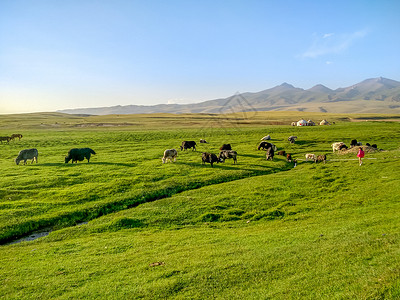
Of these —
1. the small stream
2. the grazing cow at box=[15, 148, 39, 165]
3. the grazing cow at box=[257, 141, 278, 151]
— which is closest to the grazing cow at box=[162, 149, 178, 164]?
the grazing cow at box=[257, 141, 278, 151]

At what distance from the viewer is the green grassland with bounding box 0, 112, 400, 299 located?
28.3ft

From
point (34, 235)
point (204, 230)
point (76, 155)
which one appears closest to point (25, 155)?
point (76, 155)

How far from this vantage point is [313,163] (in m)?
29.8

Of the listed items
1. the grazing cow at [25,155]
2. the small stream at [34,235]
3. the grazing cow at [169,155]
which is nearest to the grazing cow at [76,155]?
the grazing cow at [25,155]

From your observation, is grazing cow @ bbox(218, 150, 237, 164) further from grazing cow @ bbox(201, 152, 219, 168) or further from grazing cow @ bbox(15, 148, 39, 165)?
grazing cow @ bbox(15, 148, 39, 165)

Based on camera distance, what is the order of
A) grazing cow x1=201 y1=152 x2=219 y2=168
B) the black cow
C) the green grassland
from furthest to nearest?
the black cow → grazing cow x1=201 y1=152 x2=219 y2=168 → the green grassland

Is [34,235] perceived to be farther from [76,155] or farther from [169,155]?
[76,155]

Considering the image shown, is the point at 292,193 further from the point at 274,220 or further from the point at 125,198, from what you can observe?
the point at 125,198

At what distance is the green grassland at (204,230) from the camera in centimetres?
864

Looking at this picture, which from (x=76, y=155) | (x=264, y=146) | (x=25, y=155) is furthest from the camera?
(x=264, y=146)

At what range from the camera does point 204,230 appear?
1473 centimetres

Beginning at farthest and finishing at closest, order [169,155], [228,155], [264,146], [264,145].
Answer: [264,146], [264,145], [169,155], [228,155]

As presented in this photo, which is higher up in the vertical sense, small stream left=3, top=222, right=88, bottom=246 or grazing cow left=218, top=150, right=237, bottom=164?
grazing cow left=218, top=150, right=237, bottom=164

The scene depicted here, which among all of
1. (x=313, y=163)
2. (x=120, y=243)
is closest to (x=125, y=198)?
(x=120, y=243)
